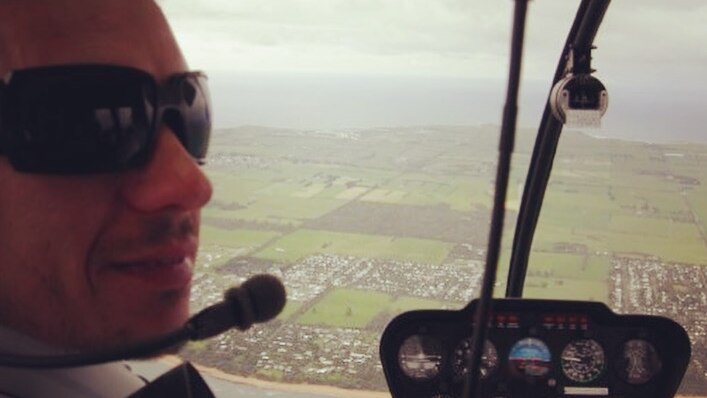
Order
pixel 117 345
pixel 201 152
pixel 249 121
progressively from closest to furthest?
pixel 117 345 → pixel 201 152 → pixel 249 121

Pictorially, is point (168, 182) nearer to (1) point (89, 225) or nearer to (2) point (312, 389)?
(1) point (89, 225)

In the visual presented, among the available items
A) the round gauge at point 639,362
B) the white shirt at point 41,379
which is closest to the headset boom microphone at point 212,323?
the white shirt at point 41,379

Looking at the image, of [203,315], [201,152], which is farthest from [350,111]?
[203,315]

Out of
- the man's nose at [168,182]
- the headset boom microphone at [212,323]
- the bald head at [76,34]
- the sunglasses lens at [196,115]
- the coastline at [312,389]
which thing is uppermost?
the bald head at [76,34]

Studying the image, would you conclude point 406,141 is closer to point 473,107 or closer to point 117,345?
point 473,107

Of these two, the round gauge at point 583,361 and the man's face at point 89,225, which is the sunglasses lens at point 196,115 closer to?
the man's face at point 89,225

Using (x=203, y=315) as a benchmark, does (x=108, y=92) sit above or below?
above
